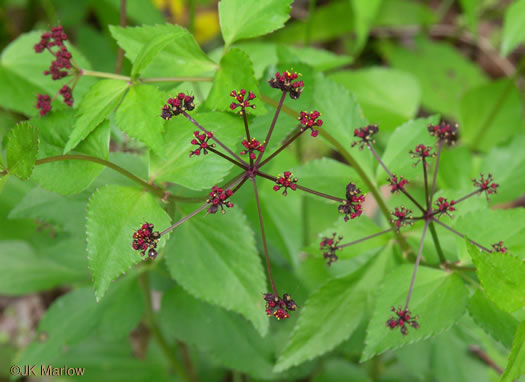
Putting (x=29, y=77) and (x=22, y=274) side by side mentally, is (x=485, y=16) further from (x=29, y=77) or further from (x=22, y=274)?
(x=22, y=274)

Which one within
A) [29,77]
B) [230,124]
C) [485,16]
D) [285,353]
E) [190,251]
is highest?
[485,16]

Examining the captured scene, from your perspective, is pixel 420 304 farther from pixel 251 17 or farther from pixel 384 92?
pixel 384 92

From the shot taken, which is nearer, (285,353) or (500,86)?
(285,353)

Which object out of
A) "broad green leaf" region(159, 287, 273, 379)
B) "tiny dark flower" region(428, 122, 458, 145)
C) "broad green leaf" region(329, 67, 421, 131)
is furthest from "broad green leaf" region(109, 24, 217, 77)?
"broad green leaf" region(329, 67, 421, 131)

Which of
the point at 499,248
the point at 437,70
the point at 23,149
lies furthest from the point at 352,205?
the point at 437,70

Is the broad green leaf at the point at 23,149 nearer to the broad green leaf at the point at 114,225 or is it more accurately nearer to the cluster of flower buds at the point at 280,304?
the broad green leaf at the point at 114,225

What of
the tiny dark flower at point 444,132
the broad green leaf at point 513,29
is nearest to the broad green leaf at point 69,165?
the tiny dark flower at point 444,132

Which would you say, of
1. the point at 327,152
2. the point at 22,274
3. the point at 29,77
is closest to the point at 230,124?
the point at 29,77
